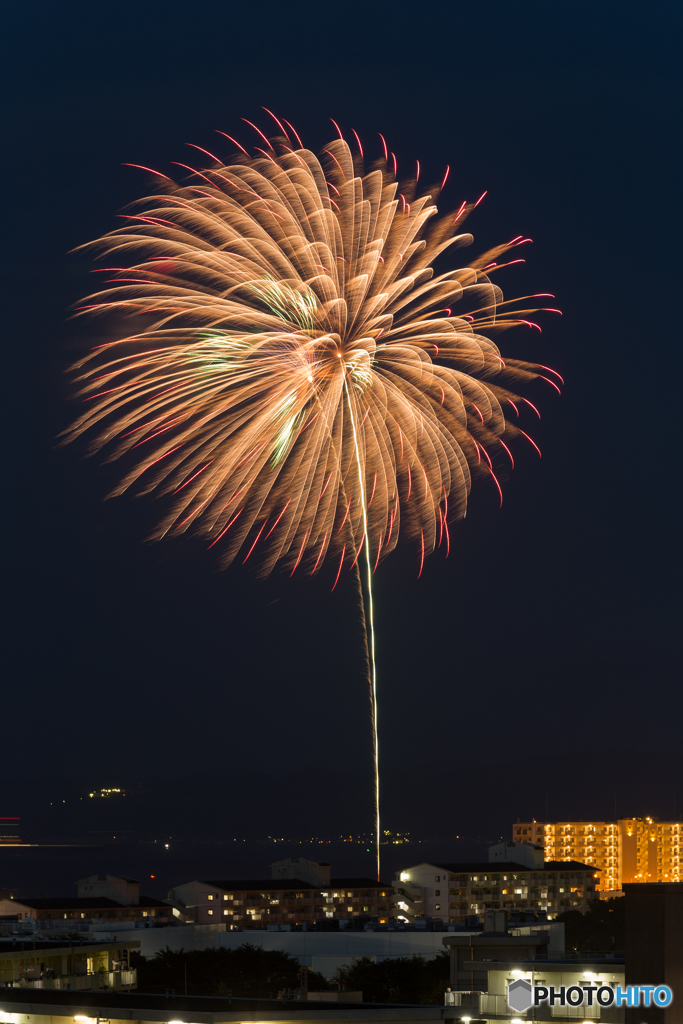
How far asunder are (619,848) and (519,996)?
104146 millimetres

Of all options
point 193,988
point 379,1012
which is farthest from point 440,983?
point 379,1012

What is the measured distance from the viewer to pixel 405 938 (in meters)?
50.9

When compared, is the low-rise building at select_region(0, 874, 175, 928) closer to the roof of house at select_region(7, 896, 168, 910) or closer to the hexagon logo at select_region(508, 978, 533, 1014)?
the roof of house at select_region(7, 896, 168, 910)

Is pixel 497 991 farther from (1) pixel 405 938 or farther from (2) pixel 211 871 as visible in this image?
(2) pixel 211 871

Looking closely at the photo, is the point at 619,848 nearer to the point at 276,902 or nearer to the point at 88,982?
the point at 276,902

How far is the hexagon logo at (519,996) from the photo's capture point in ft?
61.6

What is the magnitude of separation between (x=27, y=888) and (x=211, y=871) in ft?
179

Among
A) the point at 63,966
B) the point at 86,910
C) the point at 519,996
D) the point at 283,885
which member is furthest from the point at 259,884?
the point at 519,996

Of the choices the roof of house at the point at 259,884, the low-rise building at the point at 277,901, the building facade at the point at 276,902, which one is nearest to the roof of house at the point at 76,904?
the building facade at the point at 276,902

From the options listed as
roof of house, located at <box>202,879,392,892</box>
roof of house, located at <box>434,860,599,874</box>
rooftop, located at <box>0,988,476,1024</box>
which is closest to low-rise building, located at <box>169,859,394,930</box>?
roof of house, located at <box>202,879,392,892</box>

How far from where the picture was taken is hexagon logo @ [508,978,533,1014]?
1878 cm

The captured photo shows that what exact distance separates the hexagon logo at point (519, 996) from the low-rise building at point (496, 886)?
180ft

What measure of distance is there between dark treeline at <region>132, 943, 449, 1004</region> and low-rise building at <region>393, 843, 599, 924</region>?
27.3 m

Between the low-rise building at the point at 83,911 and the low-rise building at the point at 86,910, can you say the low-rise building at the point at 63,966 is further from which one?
the low-rise building at the point at 83,911
